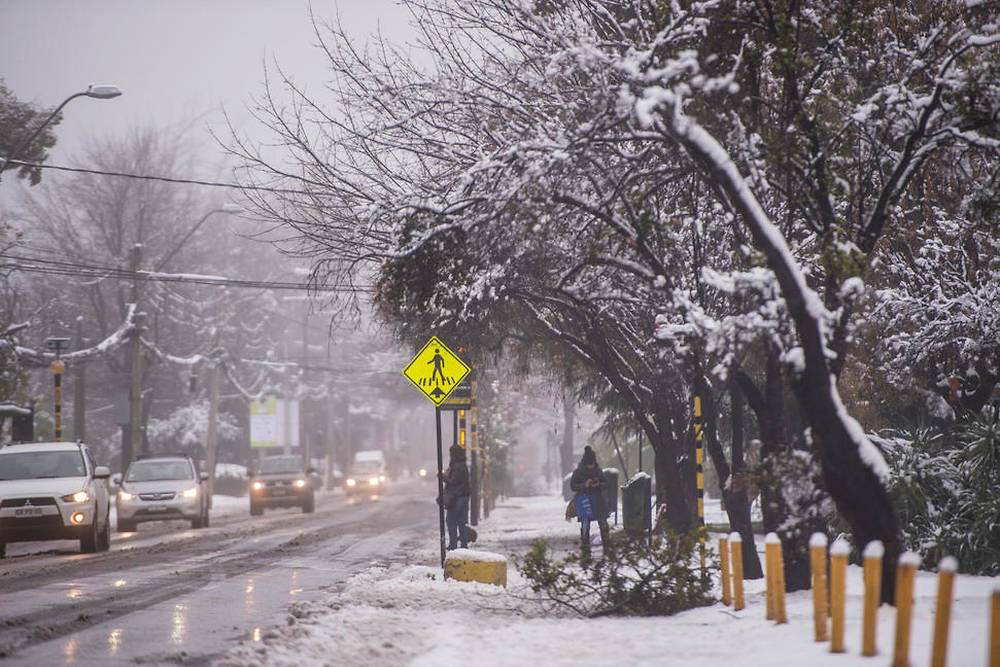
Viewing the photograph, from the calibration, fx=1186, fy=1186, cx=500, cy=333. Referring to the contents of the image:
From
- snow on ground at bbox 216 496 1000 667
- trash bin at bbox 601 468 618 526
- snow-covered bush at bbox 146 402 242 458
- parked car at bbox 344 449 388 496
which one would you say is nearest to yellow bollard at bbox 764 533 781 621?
snow on ground at bbox 216 496 1000 667

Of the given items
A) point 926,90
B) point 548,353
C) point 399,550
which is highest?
point 926,90

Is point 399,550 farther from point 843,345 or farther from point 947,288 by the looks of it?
point 843,345

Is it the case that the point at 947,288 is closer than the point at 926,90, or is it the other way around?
the point at 926,90

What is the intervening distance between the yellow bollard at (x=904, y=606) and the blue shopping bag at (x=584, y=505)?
13.9m

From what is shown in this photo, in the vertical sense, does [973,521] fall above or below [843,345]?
below

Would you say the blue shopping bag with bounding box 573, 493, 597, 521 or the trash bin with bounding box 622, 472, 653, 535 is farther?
the trash bin with bounding box 622, 472, 653, 535

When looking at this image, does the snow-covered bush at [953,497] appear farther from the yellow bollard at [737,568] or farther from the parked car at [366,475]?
the parked car at [366,475]

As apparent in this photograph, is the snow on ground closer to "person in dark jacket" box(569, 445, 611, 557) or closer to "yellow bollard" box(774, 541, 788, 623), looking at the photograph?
"yellow bollard" box(774, 541, 788, 623)

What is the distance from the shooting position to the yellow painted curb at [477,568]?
13602 mm

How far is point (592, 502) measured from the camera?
68.2 feet

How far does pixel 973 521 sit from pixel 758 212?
19.6 ft

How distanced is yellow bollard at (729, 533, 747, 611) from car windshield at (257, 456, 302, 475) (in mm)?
29452

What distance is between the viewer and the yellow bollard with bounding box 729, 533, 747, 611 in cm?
1003

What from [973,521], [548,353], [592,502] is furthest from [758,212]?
[548,353]
